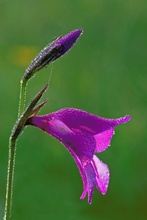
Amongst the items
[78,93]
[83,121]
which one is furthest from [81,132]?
[78,93]

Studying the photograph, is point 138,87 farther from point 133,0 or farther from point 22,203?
point 133,0

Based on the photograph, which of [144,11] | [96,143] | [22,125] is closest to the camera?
[22,125]

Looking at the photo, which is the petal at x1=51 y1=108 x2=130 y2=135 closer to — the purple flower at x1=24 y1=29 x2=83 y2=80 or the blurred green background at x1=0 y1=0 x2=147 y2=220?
the purple flower at x1=24 y1=29 x2=83 y2=80

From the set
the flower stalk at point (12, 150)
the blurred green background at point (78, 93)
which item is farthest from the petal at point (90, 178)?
the blurred green background at point (78, 93)

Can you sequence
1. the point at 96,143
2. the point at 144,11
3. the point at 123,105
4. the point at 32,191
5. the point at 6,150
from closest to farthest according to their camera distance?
the point at 96,143, the point at 32,191, the point at 6,150, the point at 123,105, the point at 144,11

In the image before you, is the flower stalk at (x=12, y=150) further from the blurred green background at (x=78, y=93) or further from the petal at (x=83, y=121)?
the blurred green background at (x=78, y=93)

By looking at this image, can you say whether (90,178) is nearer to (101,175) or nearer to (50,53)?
(101,175)

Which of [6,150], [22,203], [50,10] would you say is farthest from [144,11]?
[22,203]
